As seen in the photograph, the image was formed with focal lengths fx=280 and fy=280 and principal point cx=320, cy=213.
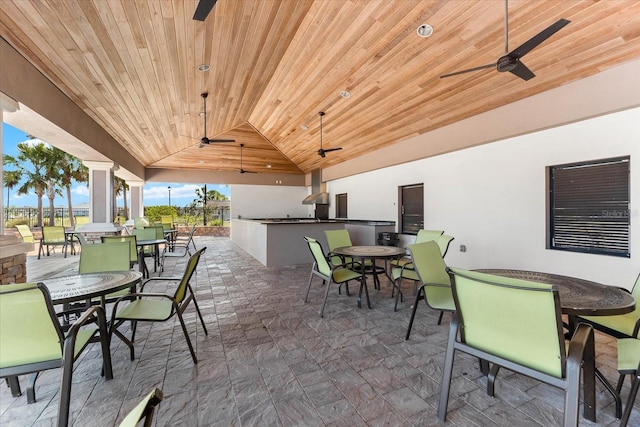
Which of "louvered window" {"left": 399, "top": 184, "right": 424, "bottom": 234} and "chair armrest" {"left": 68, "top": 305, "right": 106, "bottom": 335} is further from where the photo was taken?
"louvered window" {"left": 399, "top": 184, "right": 424, "bottom": 234}

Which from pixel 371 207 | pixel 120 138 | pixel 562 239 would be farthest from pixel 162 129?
pixel 562 239

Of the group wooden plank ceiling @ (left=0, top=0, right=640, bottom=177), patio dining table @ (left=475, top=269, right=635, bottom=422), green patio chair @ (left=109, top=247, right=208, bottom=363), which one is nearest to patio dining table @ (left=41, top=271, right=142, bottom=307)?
green patio chair @ (left=109, top=247, right=208, bottom=363)

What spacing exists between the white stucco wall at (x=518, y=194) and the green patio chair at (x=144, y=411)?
4845 millimetres

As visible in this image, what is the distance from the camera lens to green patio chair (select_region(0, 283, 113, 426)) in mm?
1319

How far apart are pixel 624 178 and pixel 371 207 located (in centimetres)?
542

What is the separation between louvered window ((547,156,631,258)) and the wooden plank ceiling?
124 centimetres

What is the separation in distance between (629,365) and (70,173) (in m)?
16.7

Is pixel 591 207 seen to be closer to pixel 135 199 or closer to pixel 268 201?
pixel 268 201

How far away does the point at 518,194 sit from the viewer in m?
4.51

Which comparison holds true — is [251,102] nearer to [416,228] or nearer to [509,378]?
[416,228]

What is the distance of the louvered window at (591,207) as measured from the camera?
3.47 meters

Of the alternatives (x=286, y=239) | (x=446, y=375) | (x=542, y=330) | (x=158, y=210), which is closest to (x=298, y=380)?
(x=446, y=375)

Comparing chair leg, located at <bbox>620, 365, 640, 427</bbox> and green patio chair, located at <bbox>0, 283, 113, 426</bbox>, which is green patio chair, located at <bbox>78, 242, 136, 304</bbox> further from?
chair leg, located at <bbox>620, 365, 640, 427</bbox>

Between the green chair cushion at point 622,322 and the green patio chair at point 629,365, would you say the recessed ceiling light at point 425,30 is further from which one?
the green patio chair at point 629,365
